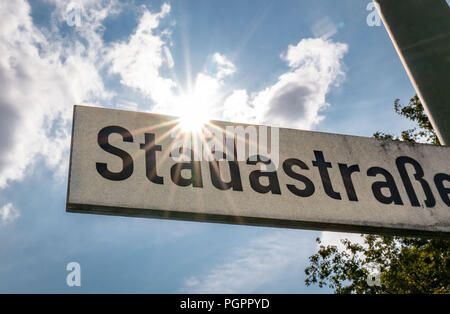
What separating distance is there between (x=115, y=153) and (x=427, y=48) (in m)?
2.24

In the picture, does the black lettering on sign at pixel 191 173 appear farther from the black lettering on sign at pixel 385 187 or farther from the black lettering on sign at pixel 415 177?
the black lettering on sign at pixel 415 177

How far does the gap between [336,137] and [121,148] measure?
153 centimetres

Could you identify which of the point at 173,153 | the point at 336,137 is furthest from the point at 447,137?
the point at 173,153

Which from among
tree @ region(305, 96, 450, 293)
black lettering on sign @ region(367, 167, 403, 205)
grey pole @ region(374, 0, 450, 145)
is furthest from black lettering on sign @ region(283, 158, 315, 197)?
tree @ region(305, 96, 450, 293)

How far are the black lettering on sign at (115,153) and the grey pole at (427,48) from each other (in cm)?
203

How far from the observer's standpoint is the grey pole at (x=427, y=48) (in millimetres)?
2592

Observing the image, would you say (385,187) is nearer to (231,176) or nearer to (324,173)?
(324,173)

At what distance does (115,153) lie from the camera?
7.53ft

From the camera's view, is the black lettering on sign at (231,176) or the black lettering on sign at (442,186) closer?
the black lettering on sign at (231,176)

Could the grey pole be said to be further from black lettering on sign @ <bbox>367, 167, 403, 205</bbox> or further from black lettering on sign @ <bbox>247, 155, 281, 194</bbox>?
black lettering on sign @ <bbox>247, 155, 281, 194</bbox>

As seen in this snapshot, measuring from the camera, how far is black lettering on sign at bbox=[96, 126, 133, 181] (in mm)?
2197

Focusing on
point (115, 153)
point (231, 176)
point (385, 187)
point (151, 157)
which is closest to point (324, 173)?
point (385, 187)

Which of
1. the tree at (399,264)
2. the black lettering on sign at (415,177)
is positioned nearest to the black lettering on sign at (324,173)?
the black lettering on sign at (415,177)
